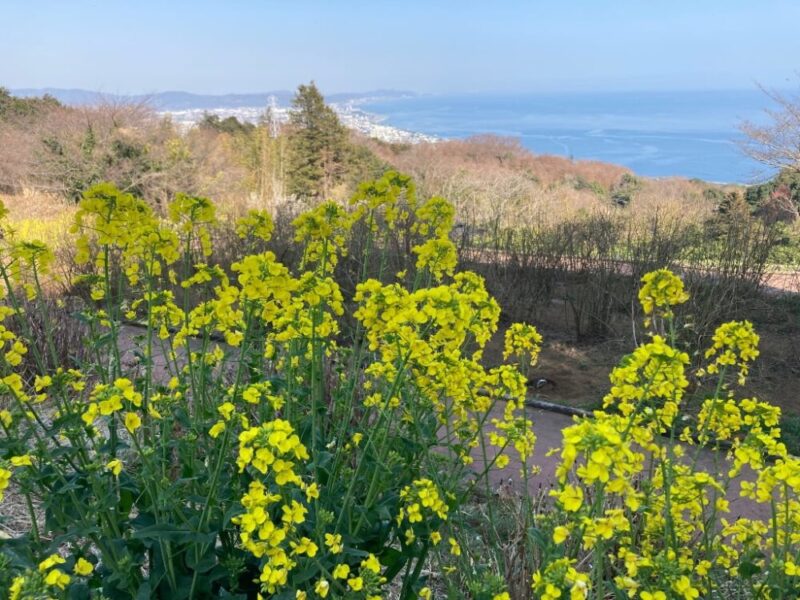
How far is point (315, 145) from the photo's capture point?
20.6m

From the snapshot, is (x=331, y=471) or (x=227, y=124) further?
(x=227, y=124)

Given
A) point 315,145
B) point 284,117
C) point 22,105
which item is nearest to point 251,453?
point 315,145

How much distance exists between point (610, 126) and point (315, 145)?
1513 inches

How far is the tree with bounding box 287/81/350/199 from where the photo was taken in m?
20.3

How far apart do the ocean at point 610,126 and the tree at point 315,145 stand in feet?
20.0

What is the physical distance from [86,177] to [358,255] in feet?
35.6

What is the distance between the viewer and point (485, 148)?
21.5 meters

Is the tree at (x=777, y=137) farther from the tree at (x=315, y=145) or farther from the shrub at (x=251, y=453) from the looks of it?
the shrub at (x=251, y=453)

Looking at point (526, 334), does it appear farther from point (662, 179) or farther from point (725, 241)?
point (662, 179)

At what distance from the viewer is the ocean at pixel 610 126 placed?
101ft

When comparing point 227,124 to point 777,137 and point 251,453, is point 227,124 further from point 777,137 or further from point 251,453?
point 251,453

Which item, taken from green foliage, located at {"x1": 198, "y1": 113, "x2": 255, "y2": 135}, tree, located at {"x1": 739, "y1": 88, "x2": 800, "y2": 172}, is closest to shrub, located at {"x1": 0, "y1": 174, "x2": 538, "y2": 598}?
tree, located at {"x1": 739, "y1": 88, "x2": 800, "y2": 172}

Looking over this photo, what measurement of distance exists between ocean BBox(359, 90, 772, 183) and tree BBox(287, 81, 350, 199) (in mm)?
6082

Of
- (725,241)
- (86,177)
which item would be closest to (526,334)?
(725,241)
